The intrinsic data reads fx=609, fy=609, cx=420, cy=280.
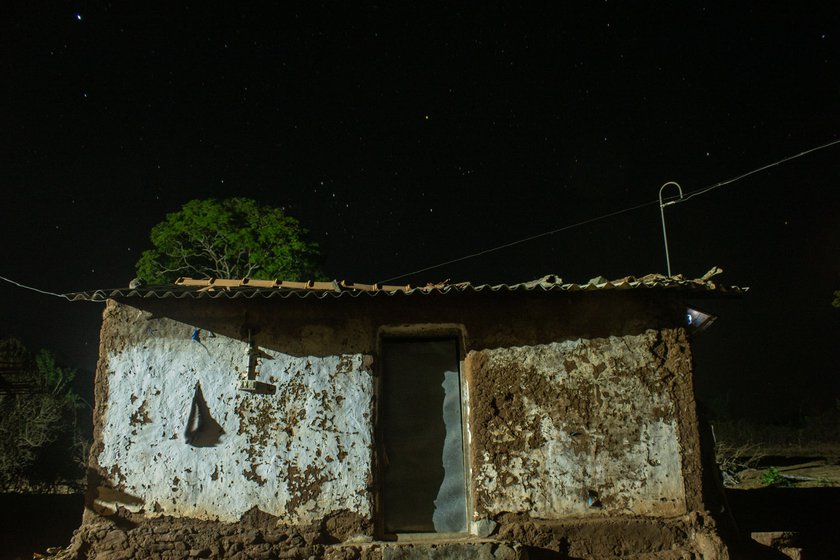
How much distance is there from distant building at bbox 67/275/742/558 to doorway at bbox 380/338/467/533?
22mm

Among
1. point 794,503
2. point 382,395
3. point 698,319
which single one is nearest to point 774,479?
point 794,503

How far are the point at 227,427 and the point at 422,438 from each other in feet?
7.17

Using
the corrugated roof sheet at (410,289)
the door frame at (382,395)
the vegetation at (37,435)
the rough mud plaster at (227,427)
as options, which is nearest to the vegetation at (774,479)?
the corrugated roof sheet at (410,289)

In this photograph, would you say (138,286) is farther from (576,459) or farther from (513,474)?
(576,459)

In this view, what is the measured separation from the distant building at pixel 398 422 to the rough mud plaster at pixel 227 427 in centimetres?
2

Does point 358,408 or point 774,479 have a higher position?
point 358,408

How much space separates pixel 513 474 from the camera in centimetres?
666

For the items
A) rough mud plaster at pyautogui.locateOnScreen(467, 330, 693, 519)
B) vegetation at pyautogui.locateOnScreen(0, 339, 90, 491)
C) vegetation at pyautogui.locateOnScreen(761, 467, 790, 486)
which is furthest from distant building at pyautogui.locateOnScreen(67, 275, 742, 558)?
vegetation at pyautogui.locateOnScreen(0, 339, 90, 491)

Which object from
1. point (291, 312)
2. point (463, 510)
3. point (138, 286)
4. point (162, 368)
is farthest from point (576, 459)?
point (138, 286)

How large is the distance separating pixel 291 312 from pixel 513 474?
3.07 metres

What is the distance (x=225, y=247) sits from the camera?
1778 cm

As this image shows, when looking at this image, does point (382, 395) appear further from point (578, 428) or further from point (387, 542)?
point (578, 428)

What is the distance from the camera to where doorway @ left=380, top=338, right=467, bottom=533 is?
682 cm

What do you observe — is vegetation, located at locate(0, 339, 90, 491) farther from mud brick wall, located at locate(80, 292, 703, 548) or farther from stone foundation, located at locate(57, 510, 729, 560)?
stone foundation, located at locate(57, 510, 729, 560)
